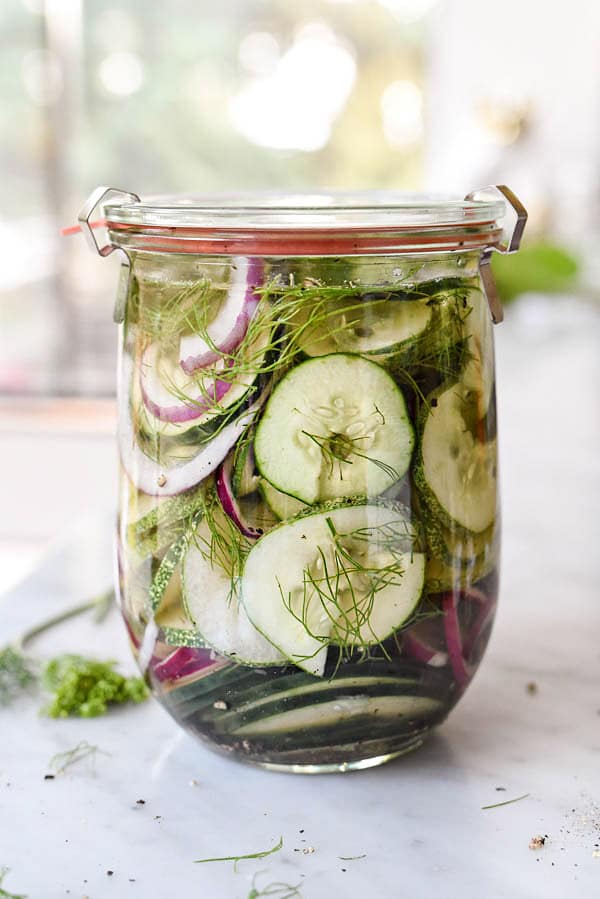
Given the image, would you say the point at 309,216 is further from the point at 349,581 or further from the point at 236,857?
the point at 236,857

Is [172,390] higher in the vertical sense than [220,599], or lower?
higher

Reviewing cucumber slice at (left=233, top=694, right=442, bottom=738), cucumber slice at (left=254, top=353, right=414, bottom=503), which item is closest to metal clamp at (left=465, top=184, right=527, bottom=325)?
cucumber slice at (left=254, top=353, right=414, bottom=503)

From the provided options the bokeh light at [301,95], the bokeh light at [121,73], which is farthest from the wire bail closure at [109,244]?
the bokeh light at [121,73]

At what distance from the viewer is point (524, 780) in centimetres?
60

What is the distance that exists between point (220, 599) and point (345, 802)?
139 mm

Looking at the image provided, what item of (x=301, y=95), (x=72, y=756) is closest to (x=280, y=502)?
(x=72, y=756)

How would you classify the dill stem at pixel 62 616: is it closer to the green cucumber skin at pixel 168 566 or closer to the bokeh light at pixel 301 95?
the green cucumber skin at pixel 168 566

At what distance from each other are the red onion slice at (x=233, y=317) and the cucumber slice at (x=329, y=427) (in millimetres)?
34

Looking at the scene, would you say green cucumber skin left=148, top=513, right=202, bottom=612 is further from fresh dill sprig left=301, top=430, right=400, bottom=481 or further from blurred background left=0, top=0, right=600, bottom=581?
blurred background left=0, top=0, right=600, bottom=581

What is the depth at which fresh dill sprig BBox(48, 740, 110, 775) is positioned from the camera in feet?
2.02

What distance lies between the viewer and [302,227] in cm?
49

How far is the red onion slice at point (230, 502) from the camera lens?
0.51 metres

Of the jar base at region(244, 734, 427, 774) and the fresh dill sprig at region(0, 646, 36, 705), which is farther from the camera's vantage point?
the fresh dill sprig at region(0, 646, 36, 705)

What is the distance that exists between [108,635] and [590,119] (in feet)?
7.89
